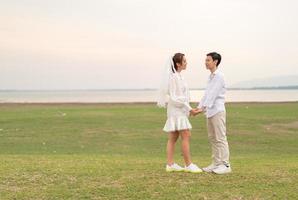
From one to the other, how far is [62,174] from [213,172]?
3.06 m

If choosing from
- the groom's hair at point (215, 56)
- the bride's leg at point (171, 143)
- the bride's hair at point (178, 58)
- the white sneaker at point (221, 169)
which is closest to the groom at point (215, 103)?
the groom's hair at point (215, 56)

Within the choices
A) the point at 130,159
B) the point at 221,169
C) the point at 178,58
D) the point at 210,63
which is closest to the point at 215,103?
the point at 210,63

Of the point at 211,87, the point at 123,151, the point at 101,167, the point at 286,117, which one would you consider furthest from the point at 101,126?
the point at 211,87

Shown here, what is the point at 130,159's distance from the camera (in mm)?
14641

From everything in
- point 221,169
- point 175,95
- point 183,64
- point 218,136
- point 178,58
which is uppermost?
point 178,58

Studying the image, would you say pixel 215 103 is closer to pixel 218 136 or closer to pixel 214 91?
pixel 214 91

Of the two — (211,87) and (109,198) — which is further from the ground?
(211,87)

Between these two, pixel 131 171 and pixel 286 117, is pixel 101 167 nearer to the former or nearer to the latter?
pixel 131 171

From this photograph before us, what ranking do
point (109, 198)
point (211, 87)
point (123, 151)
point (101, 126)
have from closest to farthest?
point (109, 198) → point (211, 87) → point (123, 151) → point (101, 126)

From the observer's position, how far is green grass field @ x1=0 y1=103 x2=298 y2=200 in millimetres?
8562

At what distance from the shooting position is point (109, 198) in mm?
8219

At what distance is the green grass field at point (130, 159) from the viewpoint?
28.1ft

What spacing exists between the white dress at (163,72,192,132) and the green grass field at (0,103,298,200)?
102 centimetres

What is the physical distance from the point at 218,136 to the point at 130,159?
5.64 metres
